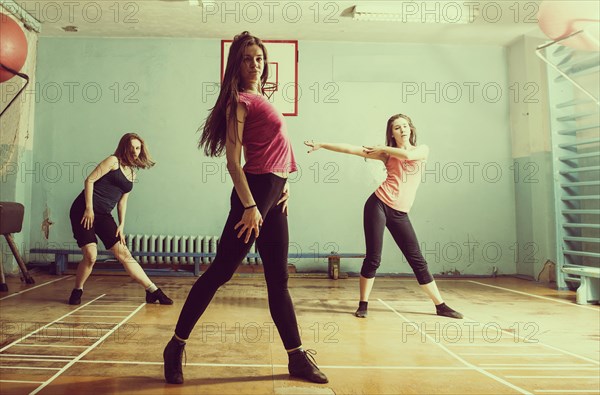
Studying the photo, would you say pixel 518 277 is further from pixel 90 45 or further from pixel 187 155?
pixel 90 45

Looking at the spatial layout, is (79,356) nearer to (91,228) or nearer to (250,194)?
(250,194)

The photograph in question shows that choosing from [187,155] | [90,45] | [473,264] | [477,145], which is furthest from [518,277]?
[90,45]

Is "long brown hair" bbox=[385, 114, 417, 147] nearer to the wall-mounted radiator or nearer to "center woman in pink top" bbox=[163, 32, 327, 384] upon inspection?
"center woman in pink top" bbox=[163, 32, 327, 384]

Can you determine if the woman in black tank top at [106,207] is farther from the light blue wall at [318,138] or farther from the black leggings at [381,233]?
the light blue wall at [318,138]

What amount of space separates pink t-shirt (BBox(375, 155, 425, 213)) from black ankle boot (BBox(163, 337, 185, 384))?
1989mm

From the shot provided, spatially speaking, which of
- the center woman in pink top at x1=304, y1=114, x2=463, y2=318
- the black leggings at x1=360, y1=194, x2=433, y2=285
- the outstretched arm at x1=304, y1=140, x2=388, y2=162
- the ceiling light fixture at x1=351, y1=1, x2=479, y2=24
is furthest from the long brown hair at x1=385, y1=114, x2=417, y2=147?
the ceiling light fixture at x1=351, y1=1, x2=479, y2=24

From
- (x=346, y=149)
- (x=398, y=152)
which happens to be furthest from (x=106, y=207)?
(x=398, y=152)

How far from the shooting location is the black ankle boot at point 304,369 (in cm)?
196

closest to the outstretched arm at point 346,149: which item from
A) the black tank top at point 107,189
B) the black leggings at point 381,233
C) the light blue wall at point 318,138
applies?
the black leggings at point 381,233

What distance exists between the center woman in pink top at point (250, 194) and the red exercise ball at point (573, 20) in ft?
8.70

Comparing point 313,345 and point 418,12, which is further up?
point 418,12

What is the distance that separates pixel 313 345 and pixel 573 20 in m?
3.00

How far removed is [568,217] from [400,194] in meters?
2.72

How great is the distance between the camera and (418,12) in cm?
552
